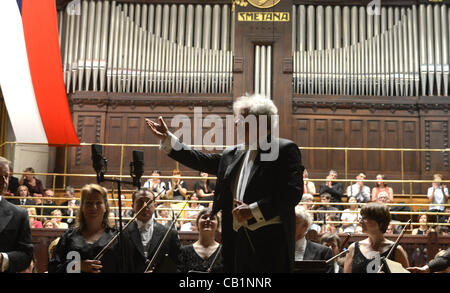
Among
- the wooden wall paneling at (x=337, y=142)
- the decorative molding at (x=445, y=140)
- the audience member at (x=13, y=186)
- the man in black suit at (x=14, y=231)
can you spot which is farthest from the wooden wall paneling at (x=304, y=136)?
the man in black suit at (x=14, y=231)

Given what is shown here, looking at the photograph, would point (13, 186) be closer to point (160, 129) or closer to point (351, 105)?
point (160, 129)

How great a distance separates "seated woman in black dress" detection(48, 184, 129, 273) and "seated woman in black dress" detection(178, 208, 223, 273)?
2.89 ft

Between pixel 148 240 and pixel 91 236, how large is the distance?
829mm

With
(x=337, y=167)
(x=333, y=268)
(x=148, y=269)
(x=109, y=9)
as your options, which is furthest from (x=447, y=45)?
(x=148, y=269)

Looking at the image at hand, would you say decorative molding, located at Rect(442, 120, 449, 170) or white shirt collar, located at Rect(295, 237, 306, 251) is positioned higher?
decorative molding, located at Rect(442, 120, 449, 170)

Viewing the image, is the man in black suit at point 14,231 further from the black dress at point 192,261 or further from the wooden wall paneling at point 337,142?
the wooden wall paneling at point 337,142

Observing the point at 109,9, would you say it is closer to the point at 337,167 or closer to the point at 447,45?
the point at 337,167

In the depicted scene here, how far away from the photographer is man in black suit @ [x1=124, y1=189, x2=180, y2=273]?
3.77 metres

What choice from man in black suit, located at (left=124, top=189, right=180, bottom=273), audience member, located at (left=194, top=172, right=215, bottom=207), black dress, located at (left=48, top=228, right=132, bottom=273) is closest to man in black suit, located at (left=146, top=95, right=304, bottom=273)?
black dress, located at (left=48, top=228, right=132, bottom=273)

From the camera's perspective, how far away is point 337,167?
10812 mm

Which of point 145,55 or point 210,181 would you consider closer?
point 210,181

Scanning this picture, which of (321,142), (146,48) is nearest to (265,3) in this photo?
(146,48)

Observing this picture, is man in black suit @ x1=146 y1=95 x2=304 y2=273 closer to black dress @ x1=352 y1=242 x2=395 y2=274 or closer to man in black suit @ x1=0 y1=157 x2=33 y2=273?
black dress @ x1=352 y1=242 x2=395 y2=274

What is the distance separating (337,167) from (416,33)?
3.06 m
